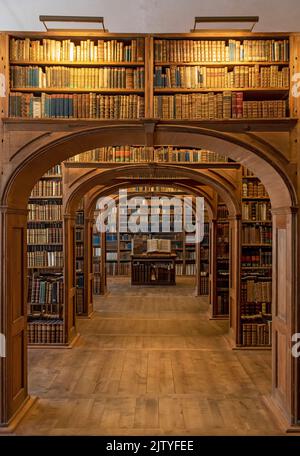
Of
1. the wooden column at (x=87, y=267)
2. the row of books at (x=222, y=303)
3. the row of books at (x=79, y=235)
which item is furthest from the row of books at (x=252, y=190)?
the row of books at (x=79, y=235)

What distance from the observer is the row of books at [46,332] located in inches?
306

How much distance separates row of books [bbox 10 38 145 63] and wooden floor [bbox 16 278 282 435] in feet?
12.2

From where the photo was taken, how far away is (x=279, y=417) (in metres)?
4.81

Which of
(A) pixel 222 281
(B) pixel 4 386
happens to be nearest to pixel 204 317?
(A) pixel 222 281

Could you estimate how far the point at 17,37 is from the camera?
179 inches

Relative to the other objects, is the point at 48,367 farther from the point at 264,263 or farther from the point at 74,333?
the point at 264,263

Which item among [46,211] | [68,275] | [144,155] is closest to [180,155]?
[144,155]

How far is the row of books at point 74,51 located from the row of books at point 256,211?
405 centimetres

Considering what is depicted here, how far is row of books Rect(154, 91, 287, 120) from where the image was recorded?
15.0 ft

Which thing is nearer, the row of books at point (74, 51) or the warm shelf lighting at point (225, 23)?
the warm shelf lighting at point (225, 23)

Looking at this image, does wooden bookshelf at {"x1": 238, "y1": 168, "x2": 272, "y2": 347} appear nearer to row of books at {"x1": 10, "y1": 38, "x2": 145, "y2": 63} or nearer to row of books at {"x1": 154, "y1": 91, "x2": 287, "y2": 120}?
row of books at {"x1": 154, "y1": 91, "x2": 287, "y2": 120}

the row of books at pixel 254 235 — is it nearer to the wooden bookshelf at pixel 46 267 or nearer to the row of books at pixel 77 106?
the wooden bookshelf at pixel 46 267

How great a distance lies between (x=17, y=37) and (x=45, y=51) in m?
0.30

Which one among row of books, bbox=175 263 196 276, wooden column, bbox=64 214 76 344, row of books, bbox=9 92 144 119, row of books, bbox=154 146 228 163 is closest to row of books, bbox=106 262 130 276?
row of books, bbox=175 263 196 276
